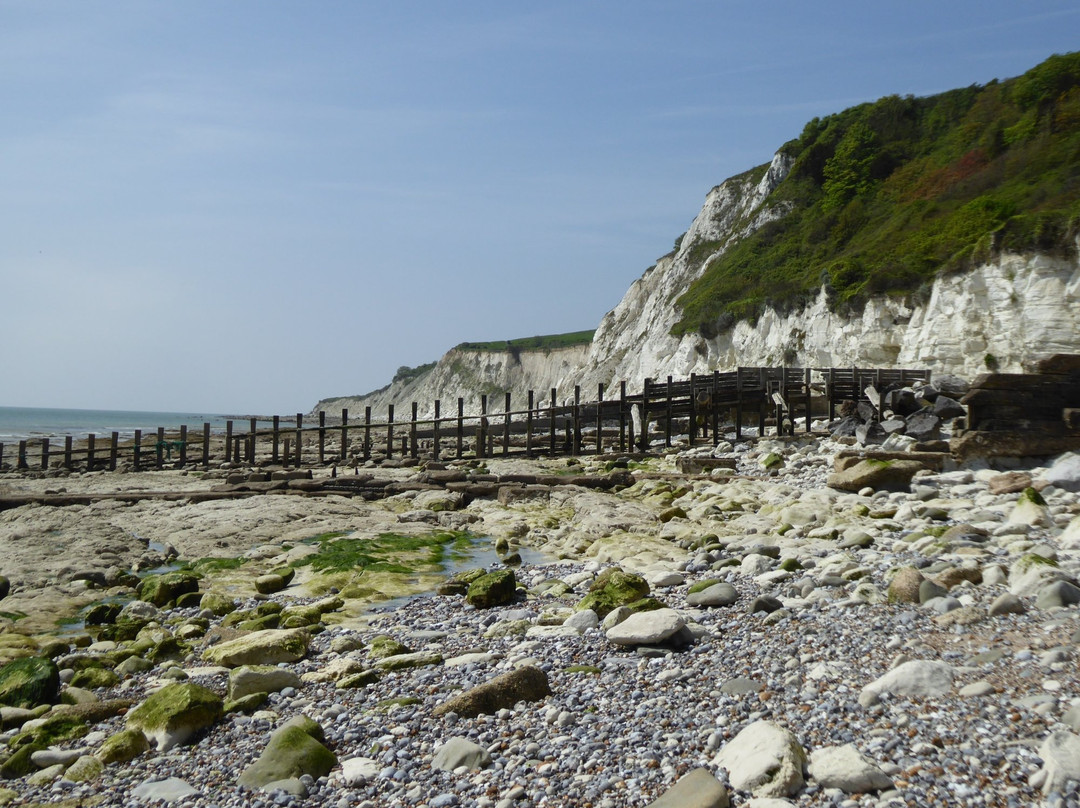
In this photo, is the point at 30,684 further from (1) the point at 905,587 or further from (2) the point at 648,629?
(1) the point at 905,587

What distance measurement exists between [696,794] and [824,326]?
40706mm

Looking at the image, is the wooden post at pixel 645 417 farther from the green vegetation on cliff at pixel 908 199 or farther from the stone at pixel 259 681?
the stone at pixel 259 681

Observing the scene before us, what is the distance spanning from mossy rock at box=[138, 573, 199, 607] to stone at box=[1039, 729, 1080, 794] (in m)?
9.69

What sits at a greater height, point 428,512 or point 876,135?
point 876,135

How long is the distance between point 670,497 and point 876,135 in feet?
176

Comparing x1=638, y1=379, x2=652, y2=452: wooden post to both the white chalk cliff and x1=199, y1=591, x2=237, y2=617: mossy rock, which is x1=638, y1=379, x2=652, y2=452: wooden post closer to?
the white chalk cliff

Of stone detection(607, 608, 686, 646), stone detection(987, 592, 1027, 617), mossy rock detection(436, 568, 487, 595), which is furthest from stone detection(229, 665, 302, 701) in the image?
stone detection(987, 592, 1027, 617)

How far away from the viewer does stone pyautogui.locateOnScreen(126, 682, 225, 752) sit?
5.86 m

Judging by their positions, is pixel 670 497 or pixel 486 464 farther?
pixel 486 464

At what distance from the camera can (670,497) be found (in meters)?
17.7

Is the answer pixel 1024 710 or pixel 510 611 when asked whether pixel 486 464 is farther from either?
pixel 1024 710

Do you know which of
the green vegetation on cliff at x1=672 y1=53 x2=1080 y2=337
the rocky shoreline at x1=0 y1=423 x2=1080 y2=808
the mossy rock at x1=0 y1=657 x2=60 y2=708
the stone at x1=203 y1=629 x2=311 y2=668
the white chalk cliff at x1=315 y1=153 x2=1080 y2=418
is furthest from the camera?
the green vegetation on cliff at x1=672 y1=53 x2=1080 y2=337

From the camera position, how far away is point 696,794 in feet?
13.8

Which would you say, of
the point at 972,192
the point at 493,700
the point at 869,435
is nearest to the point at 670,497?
the point at 869,435
